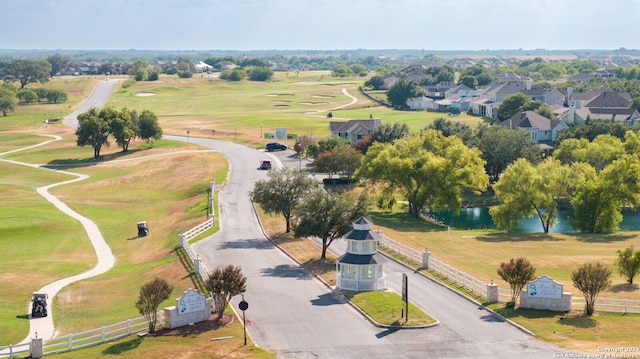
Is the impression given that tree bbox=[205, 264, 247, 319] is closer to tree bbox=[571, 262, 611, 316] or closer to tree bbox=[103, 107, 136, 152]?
tree bbox=[571, 262, 611, 316]

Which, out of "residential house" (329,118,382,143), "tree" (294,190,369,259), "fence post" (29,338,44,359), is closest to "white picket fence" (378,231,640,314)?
"tree" (294,190,369,259)

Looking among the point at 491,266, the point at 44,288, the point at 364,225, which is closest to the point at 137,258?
the point at 44,288

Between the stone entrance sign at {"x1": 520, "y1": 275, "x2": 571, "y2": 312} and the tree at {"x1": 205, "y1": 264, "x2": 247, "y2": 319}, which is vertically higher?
the tree at {"x1": 205, "y1": 264, "x2": 247, "y2": 319}

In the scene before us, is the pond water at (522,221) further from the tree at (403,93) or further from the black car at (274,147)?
the tree at (403,93)

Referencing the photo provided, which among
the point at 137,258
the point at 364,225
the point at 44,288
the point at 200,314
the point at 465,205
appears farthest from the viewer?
the point at 465,205

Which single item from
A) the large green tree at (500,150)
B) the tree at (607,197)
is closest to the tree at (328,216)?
the tree at (607,197)

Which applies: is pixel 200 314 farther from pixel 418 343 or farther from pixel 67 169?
pixel 67 169
